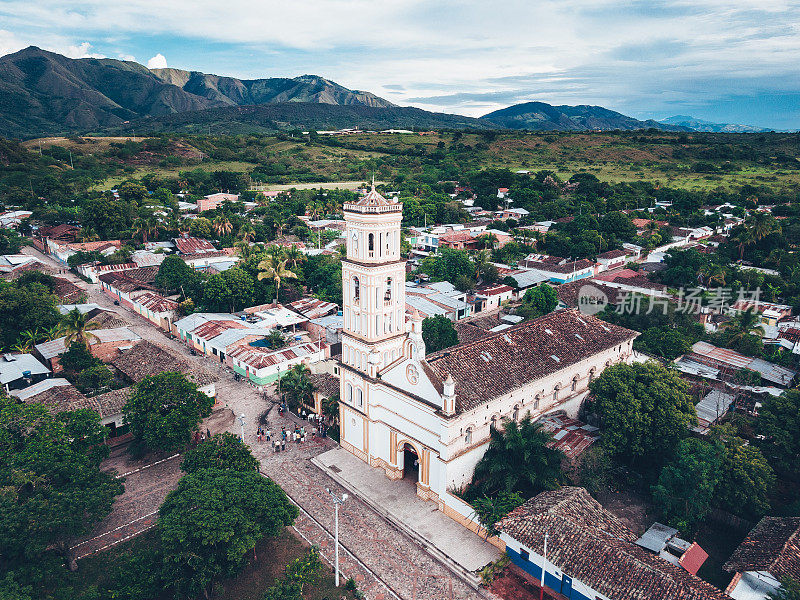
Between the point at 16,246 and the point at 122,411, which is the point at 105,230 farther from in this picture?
the point at 122,411

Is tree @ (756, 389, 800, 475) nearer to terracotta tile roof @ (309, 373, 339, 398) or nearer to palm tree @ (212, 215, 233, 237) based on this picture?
terracotta tile roof @ (309, 373, 339, 398)

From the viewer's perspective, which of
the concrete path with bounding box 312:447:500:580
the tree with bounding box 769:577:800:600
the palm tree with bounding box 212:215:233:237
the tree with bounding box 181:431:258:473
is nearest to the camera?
the tree with bounding box 769:577:800:600

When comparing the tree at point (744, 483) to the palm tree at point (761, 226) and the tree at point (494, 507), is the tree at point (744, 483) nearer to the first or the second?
the tree at point (494, 507)

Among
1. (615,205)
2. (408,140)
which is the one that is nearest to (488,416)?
(615,205)

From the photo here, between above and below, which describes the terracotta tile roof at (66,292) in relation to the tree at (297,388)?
above

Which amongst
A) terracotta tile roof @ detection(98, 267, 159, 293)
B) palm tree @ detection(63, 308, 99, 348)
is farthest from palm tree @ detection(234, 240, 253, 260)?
palm tree @ detection(63, 308, 99, 348)

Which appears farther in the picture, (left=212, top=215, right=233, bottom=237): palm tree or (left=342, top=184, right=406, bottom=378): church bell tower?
(left=212, top=215, right=233, bottom=237): palm tree

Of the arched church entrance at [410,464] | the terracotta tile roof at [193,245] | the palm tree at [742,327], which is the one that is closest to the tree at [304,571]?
the arched church entrance at [410,464]
